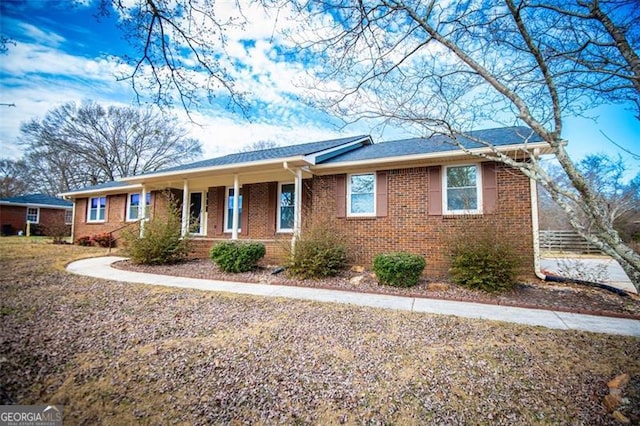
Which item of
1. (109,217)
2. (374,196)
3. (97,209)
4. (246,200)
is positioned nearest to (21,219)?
(97,209)

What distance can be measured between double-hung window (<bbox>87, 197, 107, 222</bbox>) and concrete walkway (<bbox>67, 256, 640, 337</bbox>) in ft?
32.0

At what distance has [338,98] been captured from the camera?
4.53m

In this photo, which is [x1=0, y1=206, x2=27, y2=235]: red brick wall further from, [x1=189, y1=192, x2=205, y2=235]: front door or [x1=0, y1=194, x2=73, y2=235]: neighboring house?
[x1=189, y1=192, x2=205, y2=235]: front door

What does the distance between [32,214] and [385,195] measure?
29.8 metres

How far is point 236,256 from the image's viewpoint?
7992 millimetres

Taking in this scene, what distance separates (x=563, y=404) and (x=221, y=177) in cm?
1064

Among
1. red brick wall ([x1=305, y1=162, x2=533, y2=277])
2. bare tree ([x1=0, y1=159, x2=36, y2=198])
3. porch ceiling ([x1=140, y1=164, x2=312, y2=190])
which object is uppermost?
bare tree ([x1=0, y1=159, x2=36, y2=198])

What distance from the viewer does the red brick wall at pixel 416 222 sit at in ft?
23.1

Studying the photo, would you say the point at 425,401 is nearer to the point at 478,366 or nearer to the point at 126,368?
the point at 478,366

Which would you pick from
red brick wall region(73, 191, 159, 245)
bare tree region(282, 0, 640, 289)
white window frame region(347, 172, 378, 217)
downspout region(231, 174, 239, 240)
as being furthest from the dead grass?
red brick wall region(73, 191, 159, 245)

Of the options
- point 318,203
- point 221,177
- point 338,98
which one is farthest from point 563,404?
point 221,177

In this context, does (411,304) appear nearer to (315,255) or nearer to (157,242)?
(315,255)

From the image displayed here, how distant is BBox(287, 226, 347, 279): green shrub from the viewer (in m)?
7.22

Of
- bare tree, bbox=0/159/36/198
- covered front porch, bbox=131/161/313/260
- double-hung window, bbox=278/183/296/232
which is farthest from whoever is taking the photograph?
bare tree, bbox=0/159/36/198
